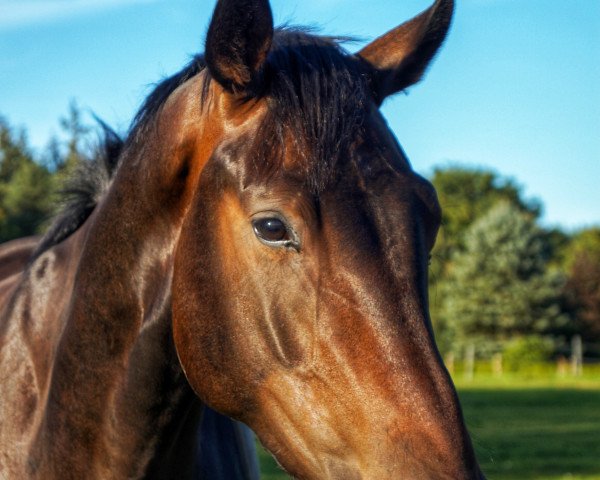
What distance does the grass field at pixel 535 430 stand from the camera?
33.4 feet

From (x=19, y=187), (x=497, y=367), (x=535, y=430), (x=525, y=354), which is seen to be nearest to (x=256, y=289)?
(x=19, y=187)

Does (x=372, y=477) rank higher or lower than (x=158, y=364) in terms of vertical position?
lower

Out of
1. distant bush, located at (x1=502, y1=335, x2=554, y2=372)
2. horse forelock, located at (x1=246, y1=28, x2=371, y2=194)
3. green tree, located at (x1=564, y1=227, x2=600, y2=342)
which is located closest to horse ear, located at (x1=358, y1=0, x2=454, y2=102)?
horse forelock, located at (x1=246, y1=28, x2=371, y2=194)

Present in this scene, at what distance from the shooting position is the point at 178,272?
223 cm

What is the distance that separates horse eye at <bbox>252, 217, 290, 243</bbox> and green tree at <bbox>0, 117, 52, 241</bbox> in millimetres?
4020

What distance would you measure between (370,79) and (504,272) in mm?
48493

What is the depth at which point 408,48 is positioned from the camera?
2.58 m

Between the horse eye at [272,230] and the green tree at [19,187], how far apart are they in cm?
402

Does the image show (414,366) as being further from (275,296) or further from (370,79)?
(370,79)

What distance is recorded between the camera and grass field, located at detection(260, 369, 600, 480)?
10.2 m

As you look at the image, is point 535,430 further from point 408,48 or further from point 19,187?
point 408,48

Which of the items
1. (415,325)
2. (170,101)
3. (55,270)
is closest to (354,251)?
(415,325)

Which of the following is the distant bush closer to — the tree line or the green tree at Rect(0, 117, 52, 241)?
the tree line

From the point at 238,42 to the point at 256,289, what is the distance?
0.63m
